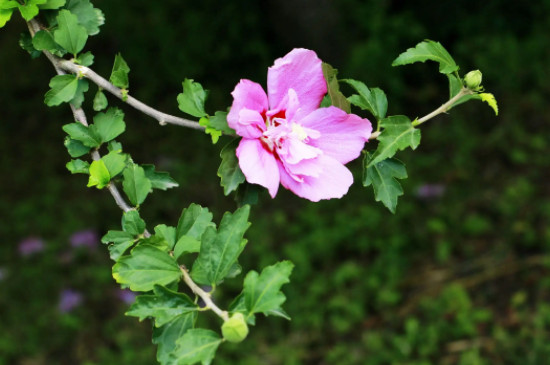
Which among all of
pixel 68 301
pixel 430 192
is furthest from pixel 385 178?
pixel 68 301

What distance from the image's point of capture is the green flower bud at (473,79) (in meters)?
0.97

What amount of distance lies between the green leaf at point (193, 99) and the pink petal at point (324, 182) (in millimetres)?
175

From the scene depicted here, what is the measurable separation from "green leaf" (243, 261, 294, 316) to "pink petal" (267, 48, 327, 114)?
0.26 meters

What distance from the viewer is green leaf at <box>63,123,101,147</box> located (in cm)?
105

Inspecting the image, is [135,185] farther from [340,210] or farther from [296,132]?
[340,210]

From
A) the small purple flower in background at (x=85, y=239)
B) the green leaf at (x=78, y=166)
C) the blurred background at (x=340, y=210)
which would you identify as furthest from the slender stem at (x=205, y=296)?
the small purple flower in background at (x=85, y=239)

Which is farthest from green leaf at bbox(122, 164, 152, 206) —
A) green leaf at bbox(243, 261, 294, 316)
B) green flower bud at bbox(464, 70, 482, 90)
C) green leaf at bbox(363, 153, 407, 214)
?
green flower bud at bbox(464, 70, 482, 90)

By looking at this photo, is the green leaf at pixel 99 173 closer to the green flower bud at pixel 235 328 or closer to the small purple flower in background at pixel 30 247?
the green flower bud at pixel 235 328

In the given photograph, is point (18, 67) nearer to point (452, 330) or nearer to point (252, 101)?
point (452, 330)

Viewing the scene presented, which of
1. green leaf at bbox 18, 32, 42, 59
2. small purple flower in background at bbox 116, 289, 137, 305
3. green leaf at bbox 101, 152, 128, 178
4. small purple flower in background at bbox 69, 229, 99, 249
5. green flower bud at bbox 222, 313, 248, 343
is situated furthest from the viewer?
small purple flower in background at bbox 69, 229, 99, 249

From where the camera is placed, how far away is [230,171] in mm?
985

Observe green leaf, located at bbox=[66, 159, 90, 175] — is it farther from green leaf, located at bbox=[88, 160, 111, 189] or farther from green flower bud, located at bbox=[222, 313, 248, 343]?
green flower bud, located at bbox=[222, 313, 248, 343]

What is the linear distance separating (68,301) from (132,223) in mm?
2853

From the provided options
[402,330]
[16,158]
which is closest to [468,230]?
[402,330]
